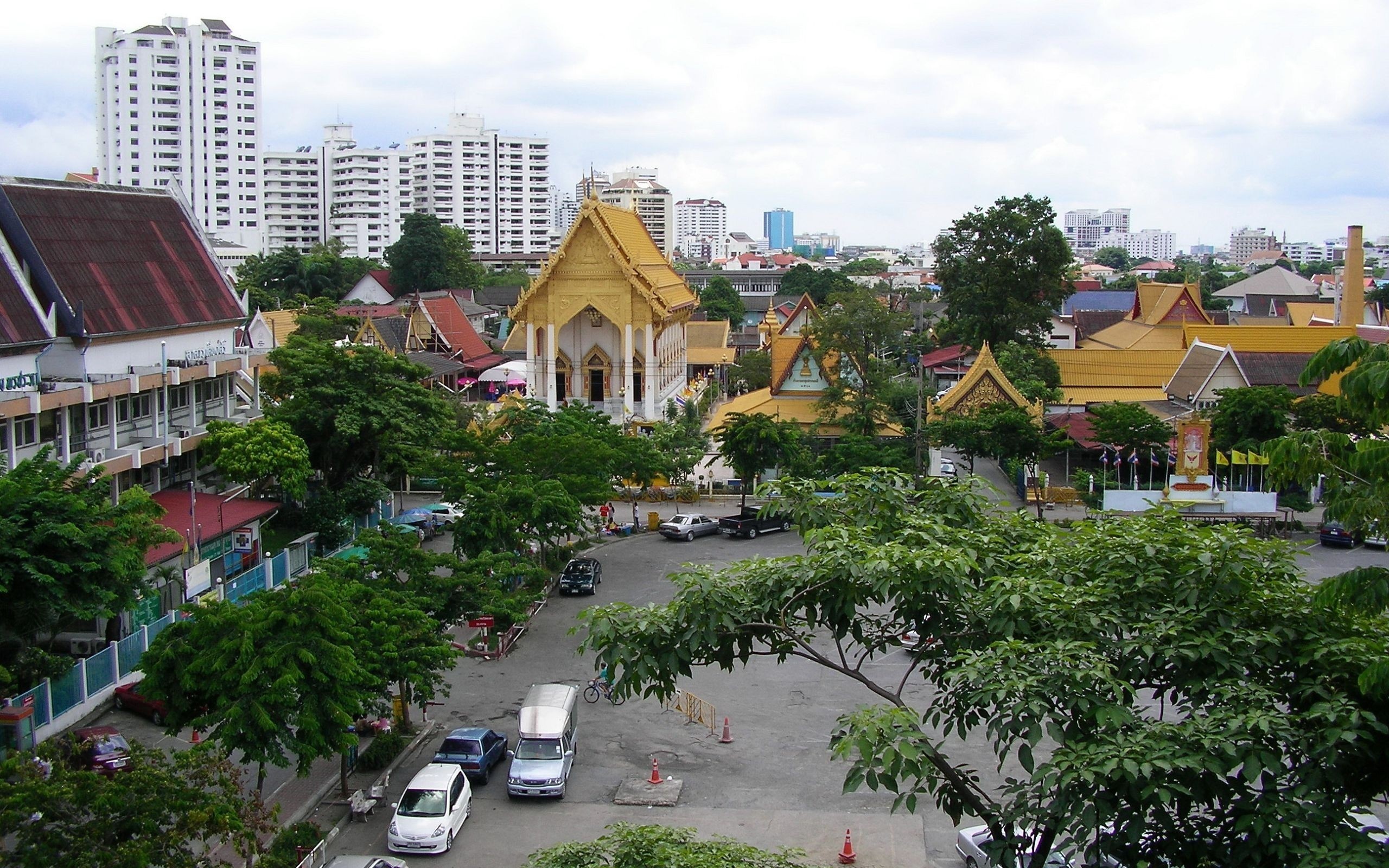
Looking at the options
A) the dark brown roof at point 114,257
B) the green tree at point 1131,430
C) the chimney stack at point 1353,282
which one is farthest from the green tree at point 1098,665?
the chimney stack at point 1353,282

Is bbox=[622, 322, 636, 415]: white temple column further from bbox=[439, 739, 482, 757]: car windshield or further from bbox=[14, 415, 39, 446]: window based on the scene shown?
bbox=[439, 739, 482, 757]: car windshield

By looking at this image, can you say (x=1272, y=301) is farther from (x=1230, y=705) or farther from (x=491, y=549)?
(x=1230, y=705)

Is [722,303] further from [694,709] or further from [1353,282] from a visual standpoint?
[694,709]

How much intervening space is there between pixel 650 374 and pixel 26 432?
29.9 m

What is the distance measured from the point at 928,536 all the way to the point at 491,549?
15984 mm

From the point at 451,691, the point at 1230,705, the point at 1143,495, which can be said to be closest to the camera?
the point at 1230,705

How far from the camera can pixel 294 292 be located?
291ft

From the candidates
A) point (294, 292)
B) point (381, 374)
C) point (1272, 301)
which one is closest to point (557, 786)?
point (381, 374)

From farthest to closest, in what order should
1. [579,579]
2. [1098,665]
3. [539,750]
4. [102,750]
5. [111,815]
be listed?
[579,579]
[539,750]
[102,750]
[111,815]
[1098,665]

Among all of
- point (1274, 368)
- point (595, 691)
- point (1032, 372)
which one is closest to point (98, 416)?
point (595, 691)

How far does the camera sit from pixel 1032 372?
2007 inches

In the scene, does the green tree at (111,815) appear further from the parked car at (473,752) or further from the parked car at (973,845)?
the parked car at (973,845)

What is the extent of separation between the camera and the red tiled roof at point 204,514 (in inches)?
1052

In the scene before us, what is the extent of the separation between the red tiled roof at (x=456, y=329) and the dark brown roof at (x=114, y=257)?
3068 centimetres
